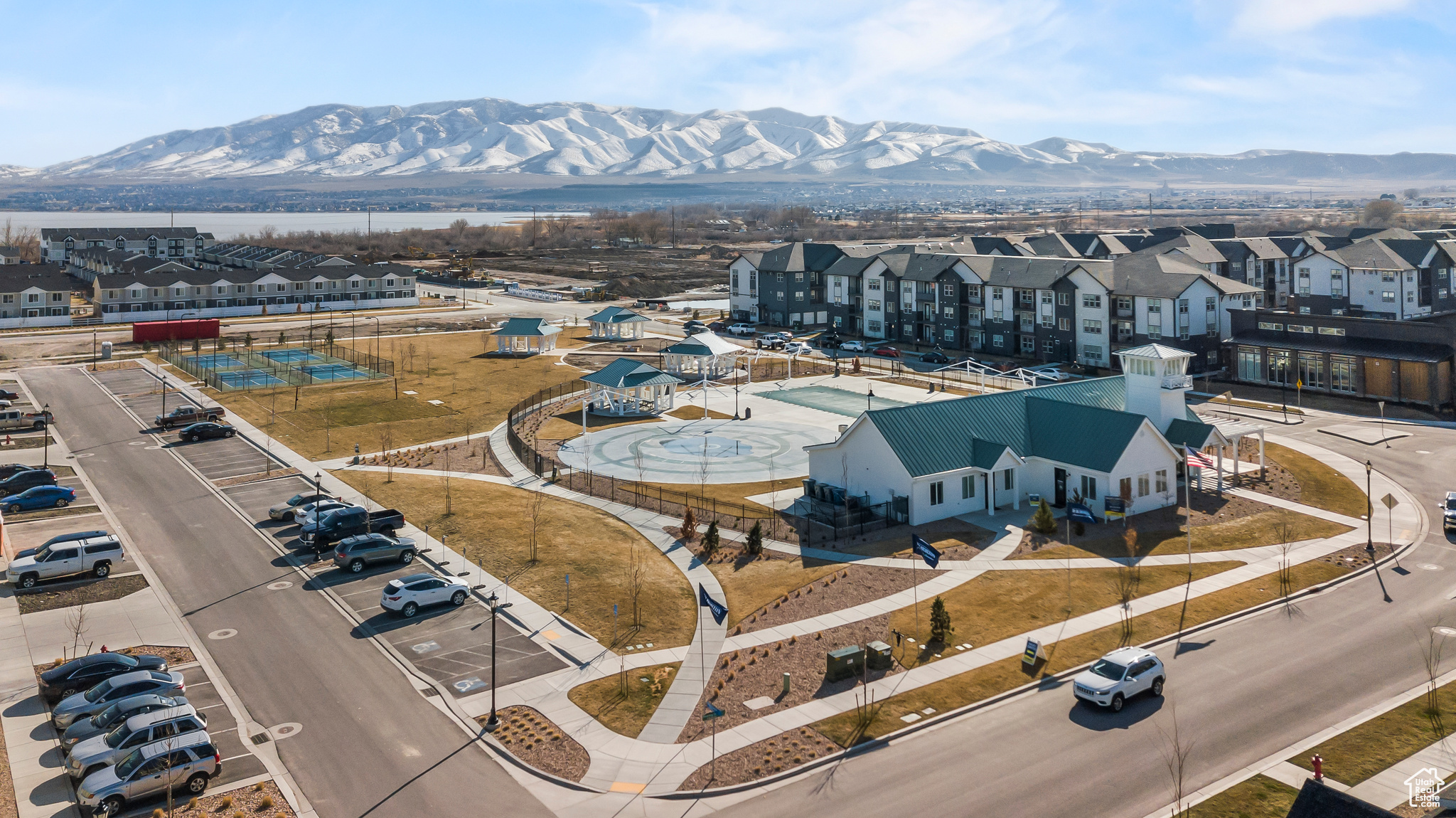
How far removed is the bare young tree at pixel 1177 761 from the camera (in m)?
27.2

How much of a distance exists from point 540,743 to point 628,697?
389 cm

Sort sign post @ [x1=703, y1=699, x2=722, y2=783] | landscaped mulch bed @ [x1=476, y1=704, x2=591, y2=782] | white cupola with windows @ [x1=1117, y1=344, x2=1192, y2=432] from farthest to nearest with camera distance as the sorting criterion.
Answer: white cupola with windows @ [x1=1117, y1=344, x2=1192, y2=432] → landscaped mulch bed @ [x1=476, y1=704, x2=591, y2=782] → sign post @ [x1=703, y1=699, x2=722, y2=783]

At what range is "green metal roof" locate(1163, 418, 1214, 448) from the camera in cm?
5950

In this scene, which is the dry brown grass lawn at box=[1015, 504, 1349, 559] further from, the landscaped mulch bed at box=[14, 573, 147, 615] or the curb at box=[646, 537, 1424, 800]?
the landscaped mulch bed at box=[14, 573, 147, 615]

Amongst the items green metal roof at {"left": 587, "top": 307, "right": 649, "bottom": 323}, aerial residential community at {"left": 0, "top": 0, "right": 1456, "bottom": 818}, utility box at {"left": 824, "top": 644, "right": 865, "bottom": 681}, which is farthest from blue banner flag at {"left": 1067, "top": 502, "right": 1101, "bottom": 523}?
green metal roof at {"left": 587, "top": 307, "right": 649, "bottom": 323}

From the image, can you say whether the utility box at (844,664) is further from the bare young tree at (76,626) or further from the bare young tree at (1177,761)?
the bare young tree at (76,626)

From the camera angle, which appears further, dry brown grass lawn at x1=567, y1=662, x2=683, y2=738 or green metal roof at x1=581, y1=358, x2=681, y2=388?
green metal roof at x1=581, y1=358, x2=681, y2=388

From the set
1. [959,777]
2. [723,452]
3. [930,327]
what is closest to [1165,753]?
[959,777]

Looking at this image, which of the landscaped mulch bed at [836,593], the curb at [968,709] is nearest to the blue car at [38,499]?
the landscaped mulch bed at [836,593]

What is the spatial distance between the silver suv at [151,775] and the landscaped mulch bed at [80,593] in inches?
698

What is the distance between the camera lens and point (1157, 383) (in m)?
61.4

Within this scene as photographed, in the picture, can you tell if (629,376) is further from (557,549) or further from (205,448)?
(557,549)

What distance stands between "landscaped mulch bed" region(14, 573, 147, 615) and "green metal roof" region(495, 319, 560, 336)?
68146 millimetres

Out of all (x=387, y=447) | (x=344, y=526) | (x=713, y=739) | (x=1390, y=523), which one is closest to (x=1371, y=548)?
(x=1390, y=523)
